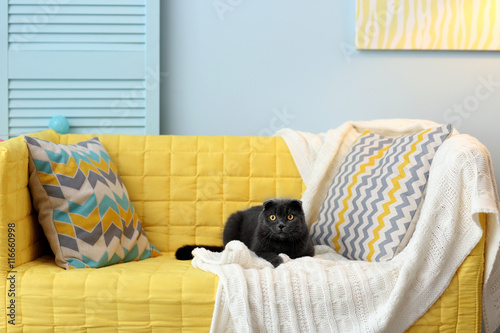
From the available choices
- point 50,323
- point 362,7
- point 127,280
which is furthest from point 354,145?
point 50,323

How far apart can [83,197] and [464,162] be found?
1.22 m

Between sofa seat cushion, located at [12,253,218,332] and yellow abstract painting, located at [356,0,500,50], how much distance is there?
4.81 ft

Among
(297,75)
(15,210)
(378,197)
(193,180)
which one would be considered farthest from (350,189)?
(15,210)

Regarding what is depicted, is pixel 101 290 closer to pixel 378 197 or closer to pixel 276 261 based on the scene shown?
pixel 276 261

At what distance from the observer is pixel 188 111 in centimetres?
257

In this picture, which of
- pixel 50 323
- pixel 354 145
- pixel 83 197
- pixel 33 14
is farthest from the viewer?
pixel 33 14

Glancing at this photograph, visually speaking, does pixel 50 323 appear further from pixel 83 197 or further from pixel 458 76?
pixel 458 76

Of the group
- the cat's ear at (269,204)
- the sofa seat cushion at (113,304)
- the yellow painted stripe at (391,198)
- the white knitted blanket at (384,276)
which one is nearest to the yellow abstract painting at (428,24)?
the yellow painted stripe at (391,198)

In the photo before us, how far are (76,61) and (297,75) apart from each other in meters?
1.00

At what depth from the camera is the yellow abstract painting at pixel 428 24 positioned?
2.50 metres

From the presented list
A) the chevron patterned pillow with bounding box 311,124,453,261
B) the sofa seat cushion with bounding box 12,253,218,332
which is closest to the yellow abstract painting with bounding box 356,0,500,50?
the chevron patterned pillow with bounding box 311,124,453,261

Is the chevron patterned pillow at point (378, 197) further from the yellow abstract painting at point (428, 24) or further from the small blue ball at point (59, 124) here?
the small blue ball at point (59, 124)

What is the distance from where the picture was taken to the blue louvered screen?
246cm

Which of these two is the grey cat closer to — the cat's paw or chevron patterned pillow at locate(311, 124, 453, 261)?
the cat's paw
